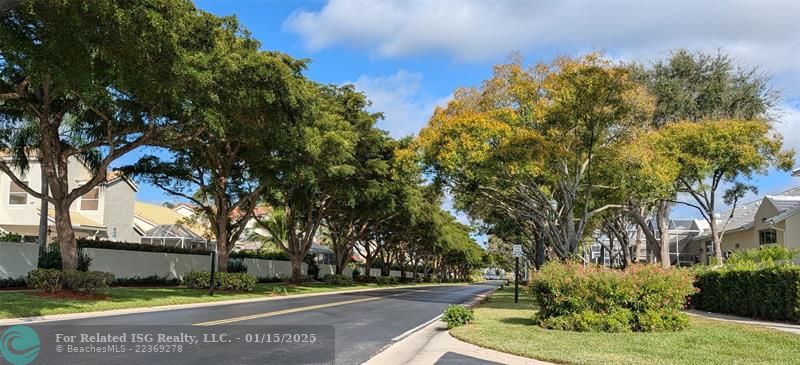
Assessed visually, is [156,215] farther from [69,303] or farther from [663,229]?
[663,229]

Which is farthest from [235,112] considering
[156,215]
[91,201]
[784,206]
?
[156,215]

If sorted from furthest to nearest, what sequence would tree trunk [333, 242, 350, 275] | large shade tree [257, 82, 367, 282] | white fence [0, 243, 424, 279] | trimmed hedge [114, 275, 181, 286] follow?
1. tree trunk [333, 242, 350, 275]
2. trimmed hedge [114, 275, 181, 286]
3. white fence [0, 243, 424, 279]
4. large shade tree [257, 82, 367, 282]

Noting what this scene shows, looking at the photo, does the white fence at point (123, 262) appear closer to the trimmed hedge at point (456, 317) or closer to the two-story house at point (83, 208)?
the two-story house at point (83, 208)

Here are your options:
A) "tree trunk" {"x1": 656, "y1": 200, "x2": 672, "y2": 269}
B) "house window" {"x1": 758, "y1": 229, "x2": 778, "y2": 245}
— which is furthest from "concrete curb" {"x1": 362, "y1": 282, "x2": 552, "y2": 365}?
"house window" {"x1": 758, "y1": 229, "x2": 778, "y2": 245}

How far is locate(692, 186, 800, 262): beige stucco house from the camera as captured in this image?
34.2 metres

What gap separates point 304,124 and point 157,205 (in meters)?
49.5

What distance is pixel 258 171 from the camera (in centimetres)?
2809

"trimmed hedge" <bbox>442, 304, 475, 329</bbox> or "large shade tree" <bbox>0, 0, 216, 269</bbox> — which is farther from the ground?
"large shade tree" <bbox>0, 0, 216, 269</bbox>

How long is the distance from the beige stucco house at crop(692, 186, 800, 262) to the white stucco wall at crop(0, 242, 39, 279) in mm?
35454

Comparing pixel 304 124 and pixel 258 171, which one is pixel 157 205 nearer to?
pixel 258 171

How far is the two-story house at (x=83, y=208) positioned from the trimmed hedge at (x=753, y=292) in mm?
30626

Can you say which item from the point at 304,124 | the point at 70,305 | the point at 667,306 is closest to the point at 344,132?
the point at 304,124

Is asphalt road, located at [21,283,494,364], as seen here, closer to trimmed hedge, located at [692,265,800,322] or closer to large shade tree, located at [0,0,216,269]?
large shade tree, located at [0,0,216,269]

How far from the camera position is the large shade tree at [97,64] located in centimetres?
1400
